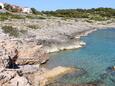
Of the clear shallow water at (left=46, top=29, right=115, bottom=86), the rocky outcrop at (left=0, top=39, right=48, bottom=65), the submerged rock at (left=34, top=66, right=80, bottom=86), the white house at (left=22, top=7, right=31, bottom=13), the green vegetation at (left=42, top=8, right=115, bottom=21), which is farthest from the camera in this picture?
the white house at (left=22, top=7, right=31, bottom=13)

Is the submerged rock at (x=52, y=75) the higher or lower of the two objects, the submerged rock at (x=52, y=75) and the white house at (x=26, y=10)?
the higher

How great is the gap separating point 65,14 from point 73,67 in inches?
4868

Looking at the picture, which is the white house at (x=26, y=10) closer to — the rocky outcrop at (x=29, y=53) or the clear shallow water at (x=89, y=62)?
the clear shallow water at (x=89, y=62)

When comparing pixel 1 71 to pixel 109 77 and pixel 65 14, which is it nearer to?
pixel 109 77

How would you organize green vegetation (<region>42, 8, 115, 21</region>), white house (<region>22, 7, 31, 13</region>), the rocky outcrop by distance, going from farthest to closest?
white house (<region>22, 7, 31, 13</region>) < green vegetation (<region>42, 8, 115, 21</region>) < the rocky outcrop

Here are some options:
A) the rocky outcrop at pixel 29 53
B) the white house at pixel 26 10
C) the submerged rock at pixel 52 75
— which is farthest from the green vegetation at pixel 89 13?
the submerged rock at pixel 52 75

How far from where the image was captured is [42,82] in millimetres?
27516

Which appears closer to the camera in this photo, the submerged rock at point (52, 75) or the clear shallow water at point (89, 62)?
the submerged rock at point (52, 75)

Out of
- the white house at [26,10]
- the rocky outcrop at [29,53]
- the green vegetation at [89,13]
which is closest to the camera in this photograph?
the rocky outcrop at [29,53]

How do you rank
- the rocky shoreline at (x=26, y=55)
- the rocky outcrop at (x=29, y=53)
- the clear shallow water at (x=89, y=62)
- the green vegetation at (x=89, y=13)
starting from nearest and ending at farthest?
the rocky shoreline at (x=26, y=55)
the clear shallow water at (x=89, y=62)
the rocky outcrop at (x=29, y=53)
the green vegetation at (x=89, y=13)

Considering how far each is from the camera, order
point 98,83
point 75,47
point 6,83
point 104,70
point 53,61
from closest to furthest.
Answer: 1. point 6,83
2. point 98,83
3. point 104,70
4. point 53,61
5. point 75,47

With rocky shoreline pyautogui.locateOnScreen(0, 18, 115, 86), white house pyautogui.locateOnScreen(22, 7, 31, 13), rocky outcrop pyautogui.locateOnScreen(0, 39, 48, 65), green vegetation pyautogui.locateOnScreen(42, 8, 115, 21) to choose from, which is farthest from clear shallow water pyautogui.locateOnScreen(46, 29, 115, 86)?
white house pyautogui.locateOnScreen(22, 7, 31, 13)

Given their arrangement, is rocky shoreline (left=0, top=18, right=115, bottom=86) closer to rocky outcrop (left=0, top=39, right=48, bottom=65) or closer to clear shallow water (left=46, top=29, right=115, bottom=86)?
rocky outcrop (left=0, top=39, right=48, bottom=65)

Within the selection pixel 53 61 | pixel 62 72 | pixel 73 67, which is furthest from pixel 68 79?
pixel 53 61
